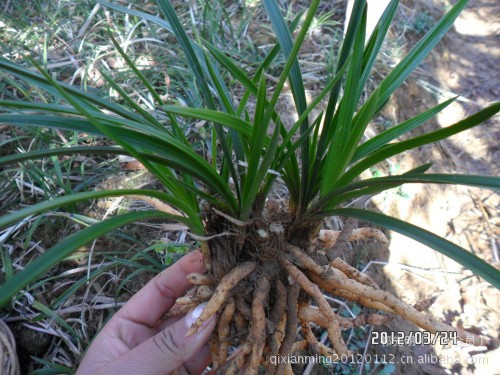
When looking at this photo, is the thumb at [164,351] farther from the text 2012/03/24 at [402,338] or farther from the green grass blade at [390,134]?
the text 2012/03/24 at [402,338]

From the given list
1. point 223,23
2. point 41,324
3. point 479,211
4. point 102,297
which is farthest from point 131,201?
point 479,211

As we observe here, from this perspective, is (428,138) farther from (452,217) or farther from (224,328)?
(452,217)

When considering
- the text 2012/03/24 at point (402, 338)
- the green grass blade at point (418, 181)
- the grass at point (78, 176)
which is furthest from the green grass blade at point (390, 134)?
the text 2012/03/24 at point (402, 338)

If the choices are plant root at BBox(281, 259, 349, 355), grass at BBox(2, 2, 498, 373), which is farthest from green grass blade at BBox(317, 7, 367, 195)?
plant root at BBox(281, 259, 349, 355)

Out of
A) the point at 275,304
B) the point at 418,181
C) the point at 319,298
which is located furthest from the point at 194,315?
the point at 418,181

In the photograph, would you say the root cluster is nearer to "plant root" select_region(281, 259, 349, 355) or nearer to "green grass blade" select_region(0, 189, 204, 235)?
"plant root" select_region(281, 259, 349, 355)
